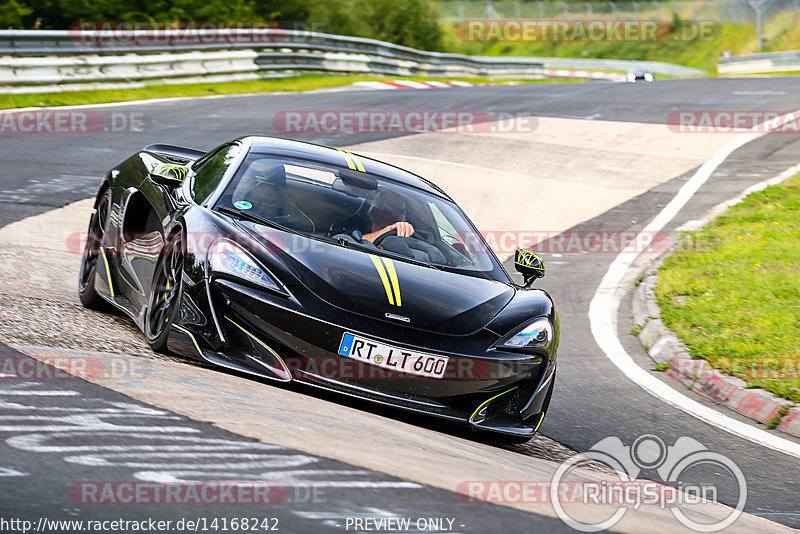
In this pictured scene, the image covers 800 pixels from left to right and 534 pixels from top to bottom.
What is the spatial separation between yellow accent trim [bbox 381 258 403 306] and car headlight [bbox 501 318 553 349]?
59 cm

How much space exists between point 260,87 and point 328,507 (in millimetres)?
21492

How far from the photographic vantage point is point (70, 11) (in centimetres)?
2562

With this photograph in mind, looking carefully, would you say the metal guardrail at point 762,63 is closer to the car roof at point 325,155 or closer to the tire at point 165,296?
the car roof at point 325,155

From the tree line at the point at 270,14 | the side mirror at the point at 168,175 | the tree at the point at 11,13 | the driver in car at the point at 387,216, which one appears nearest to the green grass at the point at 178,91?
the tree line at the point at 270,14

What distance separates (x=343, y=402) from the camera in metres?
4.84

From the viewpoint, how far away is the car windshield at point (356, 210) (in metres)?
5.65

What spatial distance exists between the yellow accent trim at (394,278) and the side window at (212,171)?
120cm

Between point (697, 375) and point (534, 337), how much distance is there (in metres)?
2.37

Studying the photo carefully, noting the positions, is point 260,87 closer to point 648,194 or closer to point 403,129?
point 403,129

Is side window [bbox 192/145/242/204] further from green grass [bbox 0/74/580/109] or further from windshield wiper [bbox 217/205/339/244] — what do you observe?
green grass [bbox 0/74/580/109]
